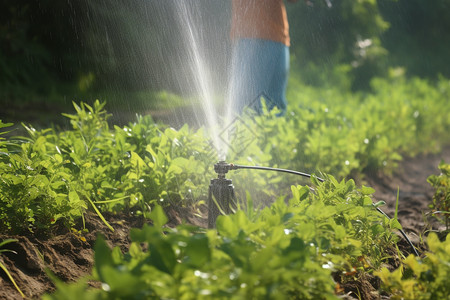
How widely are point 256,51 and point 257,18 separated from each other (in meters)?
0.28

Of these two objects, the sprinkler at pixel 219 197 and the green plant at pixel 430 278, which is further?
the sprinkler at pixel 219 197

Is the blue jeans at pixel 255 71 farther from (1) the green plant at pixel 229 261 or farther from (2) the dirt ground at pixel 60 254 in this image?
(1) the green plant at pixel 229 261

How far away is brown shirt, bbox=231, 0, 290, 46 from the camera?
4.33 meters

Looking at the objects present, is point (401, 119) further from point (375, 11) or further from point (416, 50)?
point (416, 50)

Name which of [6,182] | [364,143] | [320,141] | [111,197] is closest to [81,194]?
[111,197]

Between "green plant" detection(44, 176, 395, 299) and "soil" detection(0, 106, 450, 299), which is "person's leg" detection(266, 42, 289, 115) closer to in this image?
"soil" detection(0, 106, 450, 299)

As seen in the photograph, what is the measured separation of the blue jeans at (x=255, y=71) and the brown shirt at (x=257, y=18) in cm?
6

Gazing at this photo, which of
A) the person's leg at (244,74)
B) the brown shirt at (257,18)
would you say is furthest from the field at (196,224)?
the brown shirt at (257,18)

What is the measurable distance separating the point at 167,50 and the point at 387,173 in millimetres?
5336

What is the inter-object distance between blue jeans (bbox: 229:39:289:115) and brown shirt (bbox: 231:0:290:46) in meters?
0.06

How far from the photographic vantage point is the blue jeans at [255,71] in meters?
4.36

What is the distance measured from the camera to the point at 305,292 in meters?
1.29

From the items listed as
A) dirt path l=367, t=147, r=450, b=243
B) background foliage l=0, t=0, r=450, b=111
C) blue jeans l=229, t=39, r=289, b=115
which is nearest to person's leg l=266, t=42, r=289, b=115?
blue jeans l=229, t=39, r=289, b=115

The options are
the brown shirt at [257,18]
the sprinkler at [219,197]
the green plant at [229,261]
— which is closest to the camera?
the green plant at [229,261]
